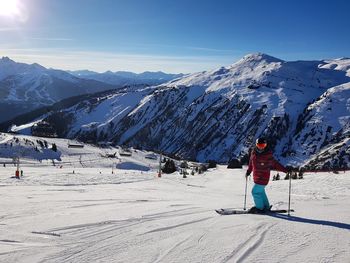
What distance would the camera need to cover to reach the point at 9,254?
648 centimetres

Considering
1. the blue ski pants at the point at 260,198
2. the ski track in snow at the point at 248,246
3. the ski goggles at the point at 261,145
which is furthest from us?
the ski goggles at the point at 261,145

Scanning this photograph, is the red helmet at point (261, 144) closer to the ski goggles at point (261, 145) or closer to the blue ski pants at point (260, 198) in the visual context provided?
the ski goggles at point (261, 145)

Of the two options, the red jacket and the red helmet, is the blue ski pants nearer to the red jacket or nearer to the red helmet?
the red jacket

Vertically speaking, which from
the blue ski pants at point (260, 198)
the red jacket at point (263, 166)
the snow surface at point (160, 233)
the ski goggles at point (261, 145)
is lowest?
the snow surface at point (160, 233)

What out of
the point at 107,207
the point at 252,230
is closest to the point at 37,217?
the point at 107,207

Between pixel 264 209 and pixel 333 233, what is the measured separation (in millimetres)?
2766

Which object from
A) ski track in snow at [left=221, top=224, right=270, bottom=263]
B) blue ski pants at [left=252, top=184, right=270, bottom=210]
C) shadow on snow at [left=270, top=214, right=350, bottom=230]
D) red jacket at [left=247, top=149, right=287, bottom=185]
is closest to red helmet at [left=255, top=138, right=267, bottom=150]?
red jacket at [left=247, top=149, right=287, bottom=185]

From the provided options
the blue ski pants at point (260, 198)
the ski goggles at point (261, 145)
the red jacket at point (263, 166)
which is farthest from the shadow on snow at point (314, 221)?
the ski goggles at point (261, 145)

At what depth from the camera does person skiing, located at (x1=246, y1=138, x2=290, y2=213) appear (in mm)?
11250

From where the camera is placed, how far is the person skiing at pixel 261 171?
36.9 feet

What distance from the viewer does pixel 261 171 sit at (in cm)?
1135

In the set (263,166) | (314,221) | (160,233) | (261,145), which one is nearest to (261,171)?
(263,166)

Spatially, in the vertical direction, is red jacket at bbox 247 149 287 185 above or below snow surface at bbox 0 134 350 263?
above

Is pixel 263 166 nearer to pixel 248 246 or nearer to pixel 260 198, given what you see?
pixel 260 198
